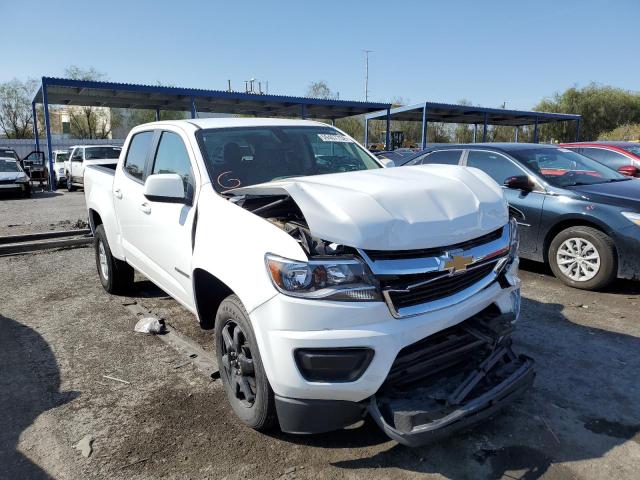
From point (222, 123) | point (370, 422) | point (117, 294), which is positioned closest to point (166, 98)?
point (117, 294)

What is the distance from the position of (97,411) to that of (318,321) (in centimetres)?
187

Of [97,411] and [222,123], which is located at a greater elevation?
[222,123]

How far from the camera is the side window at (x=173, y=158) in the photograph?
368 cm

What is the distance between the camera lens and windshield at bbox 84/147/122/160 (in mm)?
19234

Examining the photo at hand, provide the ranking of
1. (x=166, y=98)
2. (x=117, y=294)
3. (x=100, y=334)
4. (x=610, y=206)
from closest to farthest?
(x=100, y=334)
(x=610, y=206)
(x=117, y=294)
(x=166, y=98)

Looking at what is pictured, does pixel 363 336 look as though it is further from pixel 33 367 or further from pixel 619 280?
pixel 619 280

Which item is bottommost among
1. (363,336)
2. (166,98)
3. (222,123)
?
(363,336)

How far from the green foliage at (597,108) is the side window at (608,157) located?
42.6 metres

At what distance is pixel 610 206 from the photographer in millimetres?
5316

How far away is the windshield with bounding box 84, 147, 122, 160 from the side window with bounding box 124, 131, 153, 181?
15.7 metres

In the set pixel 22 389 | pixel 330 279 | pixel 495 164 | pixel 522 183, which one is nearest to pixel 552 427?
pixel 330 279

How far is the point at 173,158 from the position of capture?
401 centimetres

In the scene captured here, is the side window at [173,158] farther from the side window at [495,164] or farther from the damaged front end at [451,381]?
the side window at [495,164]

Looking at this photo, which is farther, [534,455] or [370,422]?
[370,422]
